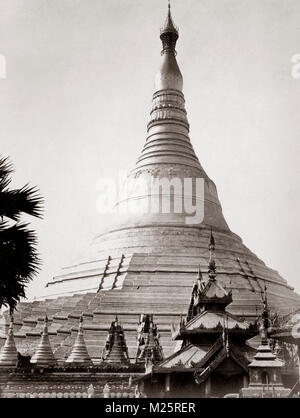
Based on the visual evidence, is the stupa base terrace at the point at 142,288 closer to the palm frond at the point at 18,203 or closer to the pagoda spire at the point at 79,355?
the pagoda spire at the point at 79,355

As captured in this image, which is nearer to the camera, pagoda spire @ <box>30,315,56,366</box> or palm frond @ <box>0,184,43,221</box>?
palm frond @ <box>0,184,43,221</box>

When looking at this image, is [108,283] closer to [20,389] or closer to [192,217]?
[192,217]

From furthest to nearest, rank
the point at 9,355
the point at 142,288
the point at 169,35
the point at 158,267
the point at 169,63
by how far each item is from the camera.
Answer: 1. the point at 169,35
2. the point at 169,63
3. the point at 158,267
4. the point at 142,288
5. the point at 9,355

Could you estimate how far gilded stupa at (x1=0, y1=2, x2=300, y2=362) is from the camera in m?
30.0

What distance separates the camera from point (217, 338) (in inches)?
683

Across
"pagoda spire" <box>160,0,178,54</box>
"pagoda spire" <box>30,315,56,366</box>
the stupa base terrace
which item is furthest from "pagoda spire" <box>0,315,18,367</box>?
"pagoda spire" <box>160,0,178,54</box>

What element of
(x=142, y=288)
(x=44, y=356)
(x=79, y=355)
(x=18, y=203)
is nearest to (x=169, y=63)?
(x=142, y=288)

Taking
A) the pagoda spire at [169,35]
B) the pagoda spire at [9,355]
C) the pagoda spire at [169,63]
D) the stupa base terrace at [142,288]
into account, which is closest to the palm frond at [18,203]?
the pagoda spire at [9,355]

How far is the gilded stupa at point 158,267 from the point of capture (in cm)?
3002

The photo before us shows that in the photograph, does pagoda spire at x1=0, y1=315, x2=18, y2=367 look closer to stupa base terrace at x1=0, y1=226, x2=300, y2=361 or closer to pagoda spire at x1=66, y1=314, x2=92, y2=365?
pagoda spire at x1=66, y1=314, x2=92, y2=365

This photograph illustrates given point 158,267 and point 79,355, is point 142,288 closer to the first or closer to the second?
point 158,267

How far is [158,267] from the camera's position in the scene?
1358 inches

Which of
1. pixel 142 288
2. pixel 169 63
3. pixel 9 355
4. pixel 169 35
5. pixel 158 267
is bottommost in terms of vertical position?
pixel 9 355
